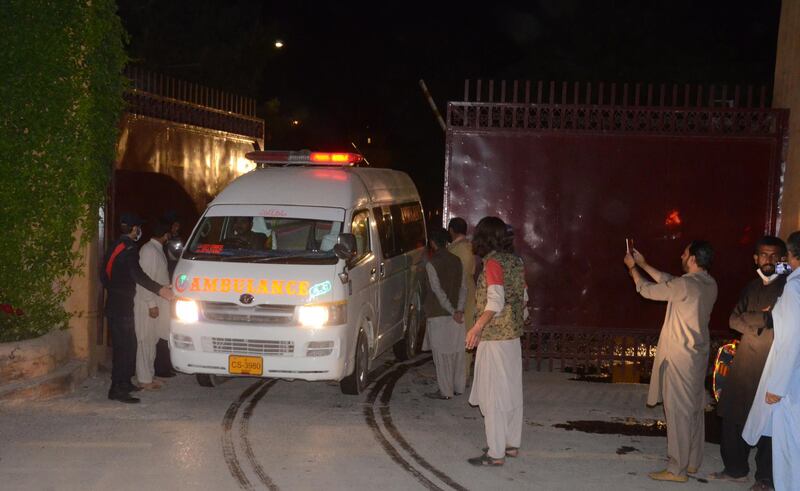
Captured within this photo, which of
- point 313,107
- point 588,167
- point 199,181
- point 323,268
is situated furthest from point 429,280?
point 313,107

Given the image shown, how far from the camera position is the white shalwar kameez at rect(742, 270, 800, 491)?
6.51 m

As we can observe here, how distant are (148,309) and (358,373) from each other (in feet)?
7.92

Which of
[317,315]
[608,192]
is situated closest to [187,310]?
[317,315]

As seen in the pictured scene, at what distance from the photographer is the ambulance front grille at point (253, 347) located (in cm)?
964

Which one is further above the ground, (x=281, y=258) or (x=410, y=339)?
(x=281, y=258)

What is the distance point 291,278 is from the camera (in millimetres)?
9742

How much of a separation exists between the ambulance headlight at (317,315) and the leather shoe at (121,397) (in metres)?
1.98

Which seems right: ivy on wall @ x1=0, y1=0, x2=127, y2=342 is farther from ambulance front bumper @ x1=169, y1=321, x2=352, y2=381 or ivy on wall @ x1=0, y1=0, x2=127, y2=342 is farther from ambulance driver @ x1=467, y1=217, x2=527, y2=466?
ambulance driver @ x1=467, y1=217, x2=527, y2=466

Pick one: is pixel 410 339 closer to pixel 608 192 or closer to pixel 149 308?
pixel 608 192

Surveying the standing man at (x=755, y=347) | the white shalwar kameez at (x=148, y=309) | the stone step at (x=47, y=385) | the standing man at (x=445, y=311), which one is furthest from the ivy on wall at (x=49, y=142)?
the standing man at (x=755, y=347)

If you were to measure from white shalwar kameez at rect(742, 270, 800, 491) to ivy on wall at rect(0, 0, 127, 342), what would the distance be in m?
7.56

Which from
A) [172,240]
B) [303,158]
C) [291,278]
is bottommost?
[291,278]

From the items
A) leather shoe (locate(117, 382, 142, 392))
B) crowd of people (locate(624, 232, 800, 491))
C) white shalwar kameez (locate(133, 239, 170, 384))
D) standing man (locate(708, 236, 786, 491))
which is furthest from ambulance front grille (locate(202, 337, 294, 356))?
standing man (locate(708, 236, 786, 491))

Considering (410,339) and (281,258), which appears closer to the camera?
(281,258)
